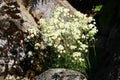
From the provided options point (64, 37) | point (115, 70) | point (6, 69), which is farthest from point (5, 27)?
point (115, 70)

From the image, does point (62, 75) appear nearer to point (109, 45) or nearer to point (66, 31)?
point (66, 31)

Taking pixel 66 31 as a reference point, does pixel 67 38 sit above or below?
below

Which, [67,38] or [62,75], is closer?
[62,75]

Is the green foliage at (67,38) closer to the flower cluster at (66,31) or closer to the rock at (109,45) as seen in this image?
the flower cluster at (66,31)

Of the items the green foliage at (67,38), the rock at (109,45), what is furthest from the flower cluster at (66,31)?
the rock at (109,45)

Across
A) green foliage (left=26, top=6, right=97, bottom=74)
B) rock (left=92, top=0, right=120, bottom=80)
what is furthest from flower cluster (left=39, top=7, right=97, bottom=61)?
rock (left=92, top=0, right=120, bottom=80)

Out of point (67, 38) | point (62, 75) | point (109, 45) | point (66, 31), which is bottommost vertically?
point (62, 75)

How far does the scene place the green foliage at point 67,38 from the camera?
17.8 feet

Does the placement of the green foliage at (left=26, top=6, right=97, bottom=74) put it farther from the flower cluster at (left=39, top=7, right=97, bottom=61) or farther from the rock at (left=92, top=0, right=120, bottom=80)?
the rock at (left=92, top=0, right=120, bottom=80)

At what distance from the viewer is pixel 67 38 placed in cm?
557

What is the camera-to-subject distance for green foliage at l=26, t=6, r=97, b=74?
541 centimetres

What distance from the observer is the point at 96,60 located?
18.8ft

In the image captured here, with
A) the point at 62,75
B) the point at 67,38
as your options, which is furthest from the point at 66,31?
the point at 62,75

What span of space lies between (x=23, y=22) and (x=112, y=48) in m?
1.84
